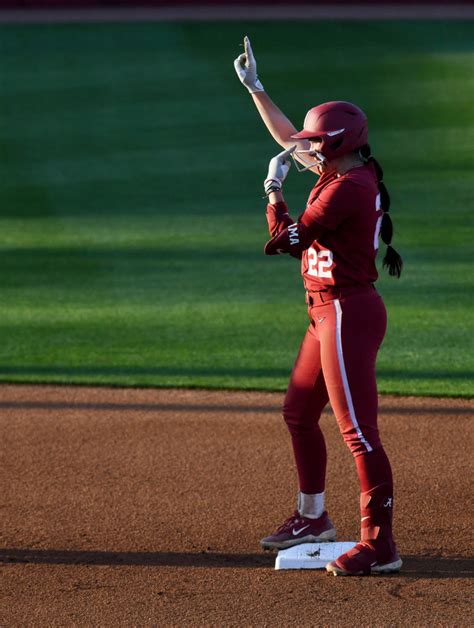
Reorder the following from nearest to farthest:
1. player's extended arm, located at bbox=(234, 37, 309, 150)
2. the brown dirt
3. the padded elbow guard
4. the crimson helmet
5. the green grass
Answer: the brown dirt → the padded elbow guard → the crimson helmet → player's extended arm, located at bbox=(234, 37, 309, 150) → the green grass

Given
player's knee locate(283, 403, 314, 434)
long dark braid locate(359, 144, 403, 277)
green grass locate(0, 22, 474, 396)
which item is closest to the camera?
long dark braid locate(359, 144, 403, 277)

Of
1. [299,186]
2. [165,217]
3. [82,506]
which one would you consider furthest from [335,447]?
[299,186]

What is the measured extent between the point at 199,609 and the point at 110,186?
9.94m

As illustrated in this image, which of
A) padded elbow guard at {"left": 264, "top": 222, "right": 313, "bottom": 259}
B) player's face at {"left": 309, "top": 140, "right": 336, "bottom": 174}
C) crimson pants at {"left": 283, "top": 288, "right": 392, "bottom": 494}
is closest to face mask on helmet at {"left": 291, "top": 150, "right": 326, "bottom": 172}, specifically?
player's face at {"left": 309, "top": 140, "right": 336, "bottom": 174}

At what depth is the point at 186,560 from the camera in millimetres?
5152

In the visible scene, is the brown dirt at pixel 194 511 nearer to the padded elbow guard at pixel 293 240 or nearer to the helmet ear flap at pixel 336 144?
the padded elbow guard at pixel 293 240

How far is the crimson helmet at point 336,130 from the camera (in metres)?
4.84

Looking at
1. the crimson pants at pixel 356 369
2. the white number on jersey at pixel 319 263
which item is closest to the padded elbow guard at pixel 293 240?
the white number on jersey at pixel 319 263

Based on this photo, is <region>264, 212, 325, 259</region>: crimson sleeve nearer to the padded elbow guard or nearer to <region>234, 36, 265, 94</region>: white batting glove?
the padded elbow guard

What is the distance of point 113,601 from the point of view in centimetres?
469

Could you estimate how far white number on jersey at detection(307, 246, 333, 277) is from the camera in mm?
4914

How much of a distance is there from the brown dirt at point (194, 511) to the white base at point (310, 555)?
52mm

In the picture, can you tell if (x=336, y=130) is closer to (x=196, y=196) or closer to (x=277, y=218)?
(x=277, y=218)

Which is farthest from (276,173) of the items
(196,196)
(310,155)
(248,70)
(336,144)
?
(196,196)
